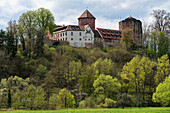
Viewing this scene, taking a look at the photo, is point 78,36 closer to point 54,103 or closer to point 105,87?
point 105,87

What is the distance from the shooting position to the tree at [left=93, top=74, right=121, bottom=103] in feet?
105

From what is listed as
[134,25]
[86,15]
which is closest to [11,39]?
[86,15]

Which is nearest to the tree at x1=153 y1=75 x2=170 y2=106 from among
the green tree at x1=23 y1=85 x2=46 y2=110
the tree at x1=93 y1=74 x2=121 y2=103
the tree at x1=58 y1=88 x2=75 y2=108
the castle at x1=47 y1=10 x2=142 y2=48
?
the tree at x1=93 y1=74 x2=121 y2=103

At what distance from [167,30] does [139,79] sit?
790 inches

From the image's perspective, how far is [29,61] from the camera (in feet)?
138

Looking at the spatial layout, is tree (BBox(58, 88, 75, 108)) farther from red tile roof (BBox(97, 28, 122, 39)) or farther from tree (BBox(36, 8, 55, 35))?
red tile roof (BBox(97, 28, 122, 39))

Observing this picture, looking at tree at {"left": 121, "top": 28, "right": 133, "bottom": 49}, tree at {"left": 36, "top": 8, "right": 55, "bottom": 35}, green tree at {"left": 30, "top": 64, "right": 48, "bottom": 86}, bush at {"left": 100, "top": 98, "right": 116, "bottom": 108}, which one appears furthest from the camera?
tree at {"left": 121, "top": 28, "right": 133, "bottom": 49}

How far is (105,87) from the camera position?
107 feet

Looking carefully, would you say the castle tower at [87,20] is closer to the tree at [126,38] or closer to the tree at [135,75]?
the tree at [126,38]

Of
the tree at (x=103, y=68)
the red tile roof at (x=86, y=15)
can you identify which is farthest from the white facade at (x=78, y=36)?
the tree at (x=103, y=68)

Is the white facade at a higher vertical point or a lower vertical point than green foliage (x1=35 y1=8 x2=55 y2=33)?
lower

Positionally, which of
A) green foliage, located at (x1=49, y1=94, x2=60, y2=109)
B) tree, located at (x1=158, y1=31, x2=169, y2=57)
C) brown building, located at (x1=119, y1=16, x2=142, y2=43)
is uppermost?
brown building, located at (x1=119, y1=16, x2=142, y2=43)

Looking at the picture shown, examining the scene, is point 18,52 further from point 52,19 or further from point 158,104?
point 158,104

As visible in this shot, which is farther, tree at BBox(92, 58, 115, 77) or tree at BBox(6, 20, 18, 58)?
tree at BBox(6, 20, 18, 58)
